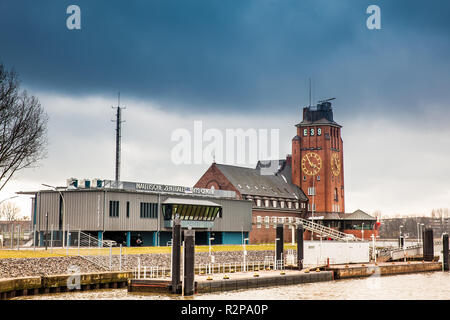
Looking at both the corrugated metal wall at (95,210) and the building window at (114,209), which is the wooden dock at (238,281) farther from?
the building window at (114,209)

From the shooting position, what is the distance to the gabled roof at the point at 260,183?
4321 inches

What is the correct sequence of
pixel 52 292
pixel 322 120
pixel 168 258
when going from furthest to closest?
pixel 322 120
pixel 168 258
pixel 52 292

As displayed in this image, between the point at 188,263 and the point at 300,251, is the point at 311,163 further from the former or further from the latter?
the point at 188,263

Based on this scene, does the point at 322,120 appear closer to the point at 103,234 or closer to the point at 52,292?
the point at 103,234

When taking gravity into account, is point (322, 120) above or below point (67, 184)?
above

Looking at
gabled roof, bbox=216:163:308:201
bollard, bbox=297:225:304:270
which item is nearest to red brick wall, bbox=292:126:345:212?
gabled roof, bbox=216:163:308:201

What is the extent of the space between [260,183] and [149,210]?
41.9m

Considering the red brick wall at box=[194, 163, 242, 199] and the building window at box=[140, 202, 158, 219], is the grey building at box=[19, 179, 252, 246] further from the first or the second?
the red brick wall at box=[194, 163, 242, 199]

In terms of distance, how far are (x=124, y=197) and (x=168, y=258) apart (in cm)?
1386

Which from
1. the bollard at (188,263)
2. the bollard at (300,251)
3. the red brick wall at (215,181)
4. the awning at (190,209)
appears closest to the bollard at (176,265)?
the bollard at (188,263)
